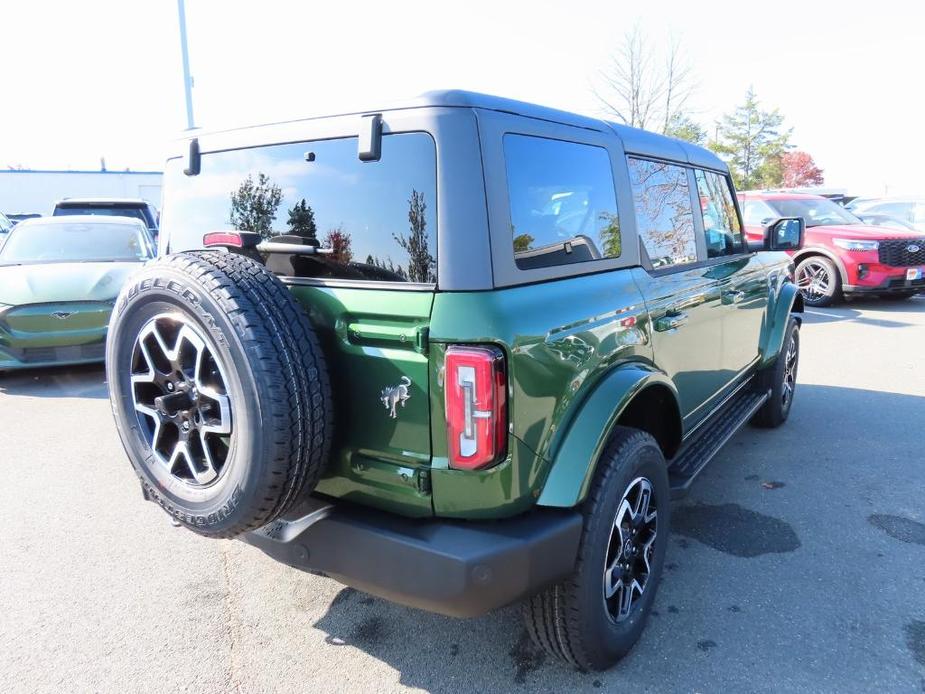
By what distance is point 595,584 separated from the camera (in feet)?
7.16

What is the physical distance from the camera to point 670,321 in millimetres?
2861

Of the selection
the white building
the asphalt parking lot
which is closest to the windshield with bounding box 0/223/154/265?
the asphalt parking lot

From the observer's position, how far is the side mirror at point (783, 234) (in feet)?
14.3

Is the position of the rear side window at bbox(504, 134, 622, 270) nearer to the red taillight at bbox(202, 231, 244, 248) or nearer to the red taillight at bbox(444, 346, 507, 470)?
the red taillight at bbox(444, 346, 507, 470)

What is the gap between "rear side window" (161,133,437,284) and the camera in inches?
78.4

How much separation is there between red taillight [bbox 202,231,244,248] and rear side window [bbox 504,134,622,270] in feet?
3.28

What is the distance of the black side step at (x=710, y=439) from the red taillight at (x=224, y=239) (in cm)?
205

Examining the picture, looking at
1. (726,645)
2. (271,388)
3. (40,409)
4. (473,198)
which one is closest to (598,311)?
(473,198)

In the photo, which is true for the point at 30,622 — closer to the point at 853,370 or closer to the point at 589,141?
the point at 589,141

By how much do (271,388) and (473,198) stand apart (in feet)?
2.66

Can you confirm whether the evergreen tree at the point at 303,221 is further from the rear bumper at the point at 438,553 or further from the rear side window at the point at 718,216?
the rear side window at the point at 718,216

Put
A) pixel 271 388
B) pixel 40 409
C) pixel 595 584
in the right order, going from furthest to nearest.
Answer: pixel 40 409 → pixel 595 584 → pixel 271 388

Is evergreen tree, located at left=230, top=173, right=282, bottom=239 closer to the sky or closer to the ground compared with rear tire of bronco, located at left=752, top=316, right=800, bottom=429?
closer to the sky

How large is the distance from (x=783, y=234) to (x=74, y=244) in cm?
729
